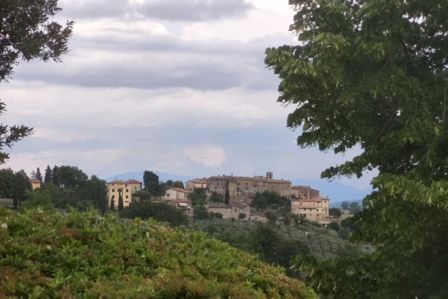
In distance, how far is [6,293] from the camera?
7.21 meters

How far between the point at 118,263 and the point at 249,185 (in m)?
159

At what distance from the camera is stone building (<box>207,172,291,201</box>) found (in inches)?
6471

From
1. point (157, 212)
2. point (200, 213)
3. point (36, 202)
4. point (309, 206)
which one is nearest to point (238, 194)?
point (309, 206)

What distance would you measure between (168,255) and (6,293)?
9.85 feet

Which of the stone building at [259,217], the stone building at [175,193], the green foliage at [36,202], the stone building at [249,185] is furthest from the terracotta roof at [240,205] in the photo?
the green foliage at [36,202]

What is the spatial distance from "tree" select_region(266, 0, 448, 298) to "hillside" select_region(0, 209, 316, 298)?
1.58 metres

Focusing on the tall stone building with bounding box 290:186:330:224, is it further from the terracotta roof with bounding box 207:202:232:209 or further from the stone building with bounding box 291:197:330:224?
the terracotta roof with bounding box 207:202:232:209

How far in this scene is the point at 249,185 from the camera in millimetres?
167875

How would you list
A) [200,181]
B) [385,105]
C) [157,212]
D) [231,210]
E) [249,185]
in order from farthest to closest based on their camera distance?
[200,181] < [249,185] < [231,210] < [157,212] < [385,105]

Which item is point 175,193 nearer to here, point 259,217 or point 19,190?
point 259,217

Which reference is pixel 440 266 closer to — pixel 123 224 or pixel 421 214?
pixel 421 214

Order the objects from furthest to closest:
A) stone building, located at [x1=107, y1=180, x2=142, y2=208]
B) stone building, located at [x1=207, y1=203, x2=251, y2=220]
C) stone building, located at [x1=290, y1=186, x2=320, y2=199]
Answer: stone building, located at [x1=290, y1=186, x2=320, y2=199]
stone building, located at [x1=107, y1=180, x2=142, y2=208]
stone building, located at [x1=207, y1=203, x2=251, y2=220]

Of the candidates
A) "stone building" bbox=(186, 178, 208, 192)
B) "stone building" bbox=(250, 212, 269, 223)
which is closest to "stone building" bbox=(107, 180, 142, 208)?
"stone building" bbox=(186, 178, 208, 192)

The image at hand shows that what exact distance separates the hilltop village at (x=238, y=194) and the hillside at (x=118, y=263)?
113640 mm
